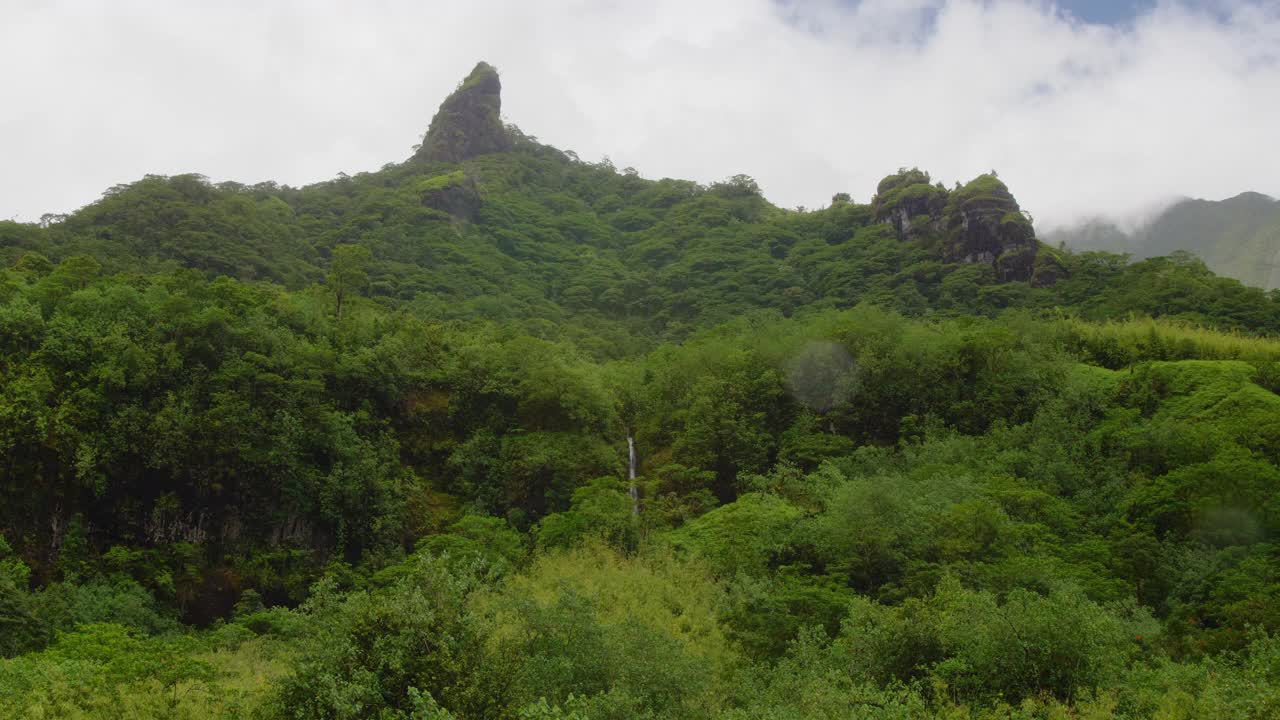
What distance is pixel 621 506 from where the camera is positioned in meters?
25.5

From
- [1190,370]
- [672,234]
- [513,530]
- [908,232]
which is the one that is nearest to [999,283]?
[908,232]

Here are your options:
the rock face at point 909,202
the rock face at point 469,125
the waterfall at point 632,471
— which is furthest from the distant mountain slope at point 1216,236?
the rock face at point 469,125

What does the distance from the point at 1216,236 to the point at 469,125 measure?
7944cm

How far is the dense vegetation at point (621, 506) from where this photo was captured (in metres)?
12.8

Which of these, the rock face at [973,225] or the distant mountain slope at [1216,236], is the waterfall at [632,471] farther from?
the distant mountain slope at [1216,236]

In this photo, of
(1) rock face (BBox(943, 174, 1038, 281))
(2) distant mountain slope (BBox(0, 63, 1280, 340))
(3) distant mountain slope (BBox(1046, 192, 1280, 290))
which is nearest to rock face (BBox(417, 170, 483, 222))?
(2) distant mountain slope (BBox(0, 63, 1280, 340))

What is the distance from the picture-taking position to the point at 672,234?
248 ft

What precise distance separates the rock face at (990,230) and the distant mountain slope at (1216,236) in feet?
21.0

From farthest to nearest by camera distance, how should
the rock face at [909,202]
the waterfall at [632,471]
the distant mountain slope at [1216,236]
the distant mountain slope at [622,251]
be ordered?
the rock face at [909,202], the distant mountain slope at [1216,236], the distant mountain slope at [622,251], the waterfall at [632,471]

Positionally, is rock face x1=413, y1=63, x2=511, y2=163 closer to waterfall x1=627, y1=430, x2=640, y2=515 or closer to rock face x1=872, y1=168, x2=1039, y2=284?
rock face x1=872, y1=168, x2=1039, y2=284

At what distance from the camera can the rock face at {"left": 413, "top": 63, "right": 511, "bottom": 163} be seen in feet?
298

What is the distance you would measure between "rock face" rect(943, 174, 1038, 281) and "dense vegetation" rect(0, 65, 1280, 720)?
5215 mm

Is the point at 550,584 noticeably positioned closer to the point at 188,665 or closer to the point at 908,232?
the point at 188,665

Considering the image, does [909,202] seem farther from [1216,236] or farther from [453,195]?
[453,195]
